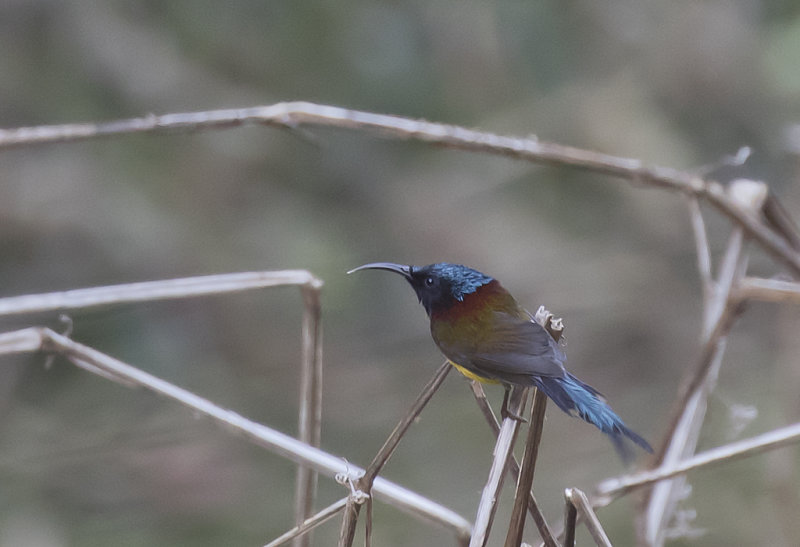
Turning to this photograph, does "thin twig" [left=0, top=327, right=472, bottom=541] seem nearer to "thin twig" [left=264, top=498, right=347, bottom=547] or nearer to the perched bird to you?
"thin twig" [left=264, top=498, right=347, bottom=547]

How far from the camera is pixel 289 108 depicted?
4.16 feet

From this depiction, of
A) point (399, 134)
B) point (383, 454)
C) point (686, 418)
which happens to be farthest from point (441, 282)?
point (686, 418)

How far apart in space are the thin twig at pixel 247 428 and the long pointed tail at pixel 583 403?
0.72ft

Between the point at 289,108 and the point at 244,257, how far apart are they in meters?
2.28

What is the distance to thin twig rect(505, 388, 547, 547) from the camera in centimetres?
81

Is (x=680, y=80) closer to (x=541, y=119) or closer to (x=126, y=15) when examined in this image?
(x=541, y=119)

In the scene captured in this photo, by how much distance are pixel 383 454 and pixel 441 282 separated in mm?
195

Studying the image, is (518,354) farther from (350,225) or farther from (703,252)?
(350,225)

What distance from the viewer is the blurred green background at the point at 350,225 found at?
10.4 feet

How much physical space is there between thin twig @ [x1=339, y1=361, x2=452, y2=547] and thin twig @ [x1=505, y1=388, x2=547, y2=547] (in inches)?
4.1

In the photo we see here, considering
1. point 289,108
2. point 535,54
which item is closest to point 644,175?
point 289,108

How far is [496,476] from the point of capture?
0.82 meters

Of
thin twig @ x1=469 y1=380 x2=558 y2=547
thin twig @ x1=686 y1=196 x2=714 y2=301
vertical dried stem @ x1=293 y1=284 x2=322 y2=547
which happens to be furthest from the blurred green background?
thin twig @ x1=469 y1=380 x2=558 y2=547

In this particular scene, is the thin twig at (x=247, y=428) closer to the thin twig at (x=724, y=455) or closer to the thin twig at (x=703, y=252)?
the thin twig at (x=724, y=455)
